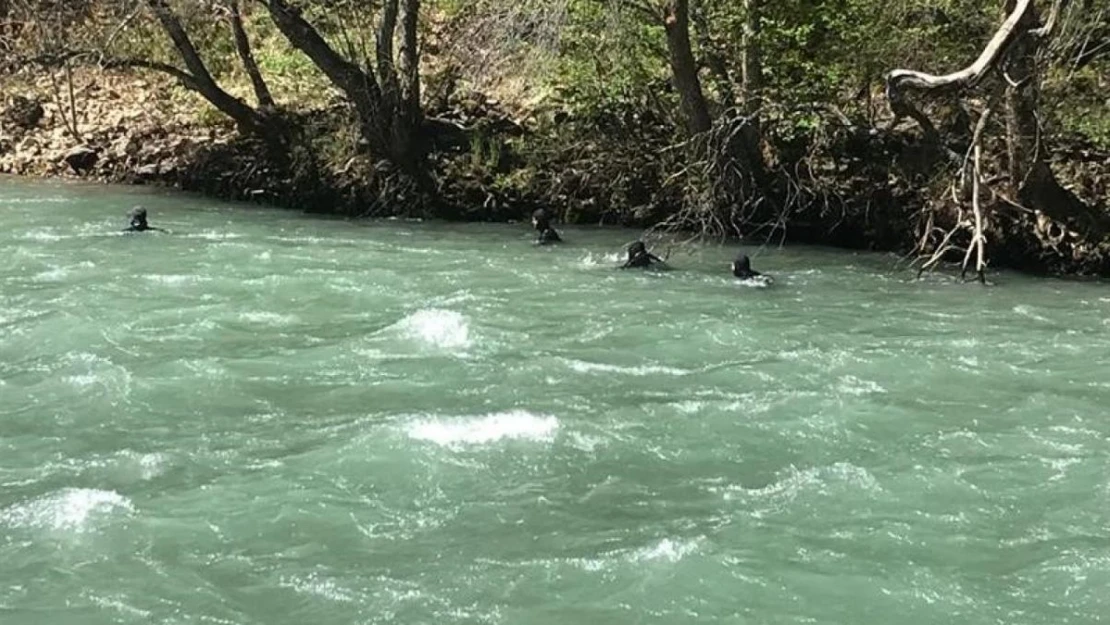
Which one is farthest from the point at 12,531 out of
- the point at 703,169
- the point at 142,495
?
the point at 703,169

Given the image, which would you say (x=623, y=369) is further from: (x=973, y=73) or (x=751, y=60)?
(x=751, y=60)

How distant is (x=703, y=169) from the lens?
16203 mm

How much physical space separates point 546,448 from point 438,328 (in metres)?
3.39

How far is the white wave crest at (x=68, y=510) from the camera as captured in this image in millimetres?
6883

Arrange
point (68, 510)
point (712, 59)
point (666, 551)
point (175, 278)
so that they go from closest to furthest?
point (666, 551)
point (68, 510)
point (175, 278)
point (712, 59)

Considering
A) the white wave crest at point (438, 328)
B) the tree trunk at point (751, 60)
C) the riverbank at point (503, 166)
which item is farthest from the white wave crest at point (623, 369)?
the tree trunk at point (751, 60)

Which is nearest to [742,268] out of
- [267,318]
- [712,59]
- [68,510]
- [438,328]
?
[438,328]

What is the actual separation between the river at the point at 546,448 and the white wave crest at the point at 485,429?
0.10ft

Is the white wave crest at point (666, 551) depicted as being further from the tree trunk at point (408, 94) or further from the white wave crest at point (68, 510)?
the tree trunk at point (408, 94)

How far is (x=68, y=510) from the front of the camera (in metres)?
7.06

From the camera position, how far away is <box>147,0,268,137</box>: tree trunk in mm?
19859

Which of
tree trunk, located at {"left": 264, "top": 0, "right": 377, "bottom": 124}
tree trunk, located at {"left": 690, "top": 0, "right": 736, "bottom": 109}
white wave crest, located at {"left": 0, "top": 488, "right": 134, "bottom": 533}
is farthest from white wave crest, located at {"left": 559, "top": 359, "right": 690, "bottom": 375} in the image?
tree trunk, located at {"left": 264, "top": 0, "right": 377, "bottom": 124}

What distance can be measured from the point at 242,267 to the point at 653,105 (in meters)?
6.35

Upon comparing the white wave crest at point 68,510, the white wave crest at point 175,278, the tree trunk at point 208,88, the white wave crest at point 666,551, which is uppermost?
the tree trunk at point 208,88
